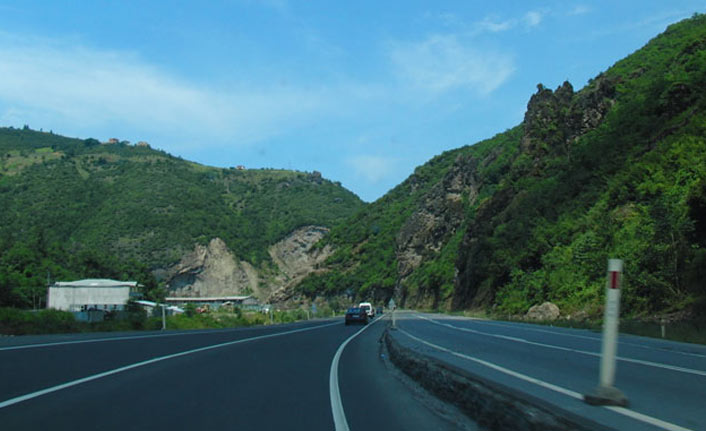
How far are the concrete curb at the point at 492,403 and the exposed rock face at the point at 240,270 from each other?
128 meters

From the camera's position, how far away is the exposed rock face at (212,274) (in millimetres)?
147613

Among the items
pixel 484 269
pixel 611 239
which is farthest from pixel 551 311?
pixel 484 269

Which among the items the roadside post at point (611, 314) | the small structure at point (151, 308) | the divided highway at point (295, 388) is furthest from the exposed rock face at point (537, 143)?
the roadside post at point (611, 314)

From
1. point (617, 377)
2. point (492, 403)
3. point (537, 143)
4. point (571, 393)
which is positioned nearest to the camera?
point (492, 403)

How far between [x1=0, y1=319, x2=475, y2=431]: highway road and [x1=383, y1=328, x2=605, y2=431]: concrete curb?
257mm

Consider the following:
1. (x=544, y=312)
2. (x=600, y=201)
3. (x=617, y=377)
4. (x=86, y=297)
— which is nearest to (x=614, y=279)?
(x=617, y=377)

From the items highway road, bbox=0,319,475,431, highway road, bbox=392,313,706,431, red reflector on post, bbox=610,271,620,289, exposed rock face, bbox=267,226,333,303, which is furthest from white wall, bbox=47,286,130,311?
exposed rock face, bbox=267,226,333,303

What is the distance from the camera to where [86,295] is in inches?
2805

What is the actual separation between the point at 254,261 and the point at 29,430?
174221mm

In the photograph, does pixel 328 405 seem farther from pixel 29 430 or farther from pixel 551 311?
pixel 551 311

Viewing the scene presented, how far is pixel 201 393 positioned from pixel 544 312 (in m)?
35.2

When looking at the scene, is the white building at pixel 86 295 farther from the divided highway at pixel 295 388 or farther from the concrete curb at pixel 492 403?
the concrete curb at pixel 492 403

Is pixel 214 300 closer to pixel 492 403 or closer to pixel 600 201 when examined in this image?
pixel 600 201

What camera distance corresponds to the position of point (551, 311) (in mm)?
41250
